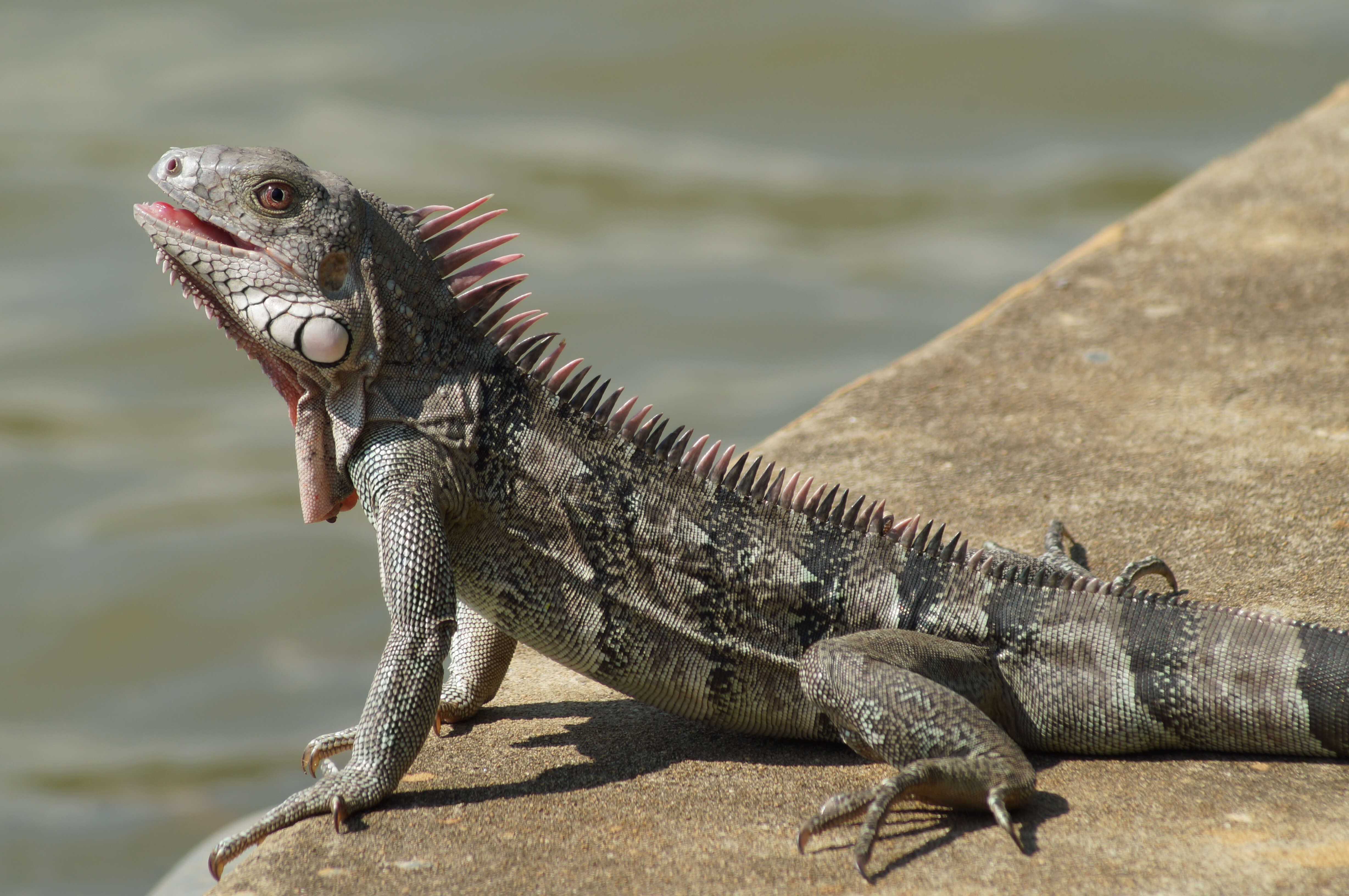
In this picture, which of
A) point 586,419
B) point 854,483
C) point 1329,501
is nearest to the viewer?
point 586,419

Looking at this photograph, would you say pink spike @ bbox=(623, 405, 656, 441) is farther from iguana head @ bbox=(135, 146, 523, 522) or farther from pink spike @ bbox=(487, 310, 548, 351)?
iguana head @ bbox=(135, 146, 523, 522)

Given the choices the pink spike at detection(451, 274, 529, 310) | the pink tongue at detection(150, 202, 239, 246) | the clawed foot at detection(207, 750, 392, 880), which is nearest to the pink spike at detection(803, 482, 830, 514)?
the pink spike at detection(451, 274, 529, 310)

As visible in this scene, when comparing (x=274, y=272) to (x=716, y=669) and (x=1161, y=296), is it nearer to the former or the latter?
(x=716, y=669)

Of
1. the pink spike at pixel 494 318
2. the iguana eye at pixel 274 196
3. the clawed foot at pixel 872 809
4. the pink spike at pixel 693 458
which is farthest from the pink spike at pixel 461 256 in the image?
the clawed foot at pixel 872 809

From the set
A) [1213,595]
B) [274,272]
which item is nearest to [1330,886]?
[1213,595]

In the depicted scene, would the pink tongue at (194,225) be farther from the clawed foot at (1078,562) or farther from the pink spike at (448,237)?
the clawed foot at (1078,562)

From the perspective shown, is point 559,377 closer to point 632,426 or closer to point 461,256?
point 632,426
